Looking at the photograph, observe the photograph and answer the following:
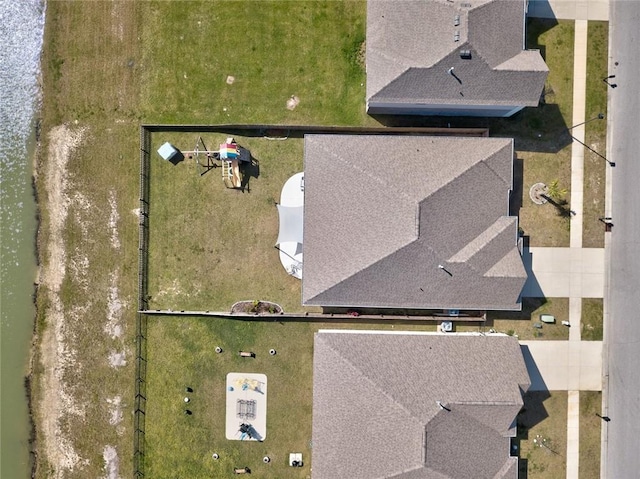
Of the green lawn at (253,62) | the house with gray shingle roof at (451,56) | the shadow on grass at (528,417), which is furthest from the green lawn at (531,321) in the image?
the green lawn at (253,62)

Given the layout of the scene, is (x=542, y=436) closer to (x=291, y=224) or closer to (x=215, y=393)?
(x=291, y=224)

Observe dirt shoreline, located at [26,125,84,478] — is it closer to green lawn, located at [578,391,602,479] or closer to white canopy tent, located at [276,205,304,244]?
white canopy tent, located at [276,205,304,244]

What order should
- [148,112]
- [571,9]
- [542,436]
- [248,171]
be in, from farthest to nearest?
[148,112]
[248,171]
[571,9]
[542,436]

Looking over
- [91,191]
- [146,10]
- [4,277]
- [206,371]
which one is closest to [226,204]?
[91,191]

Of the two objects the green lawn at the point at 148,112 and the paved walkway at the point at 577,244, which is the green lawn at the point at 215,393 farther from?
the paved walkway at the point at 577,244

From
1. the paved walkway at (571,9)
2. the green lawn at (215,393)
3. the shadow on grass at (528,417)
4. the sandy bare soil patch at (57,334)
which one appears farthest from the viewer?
the sandy bare soil patch at (57,334)

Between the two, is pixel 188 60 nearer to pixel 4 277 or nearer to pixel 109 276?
pixel 109 276

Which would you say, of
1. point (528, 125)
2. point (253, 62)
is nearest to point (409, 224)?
point (528, 125)
